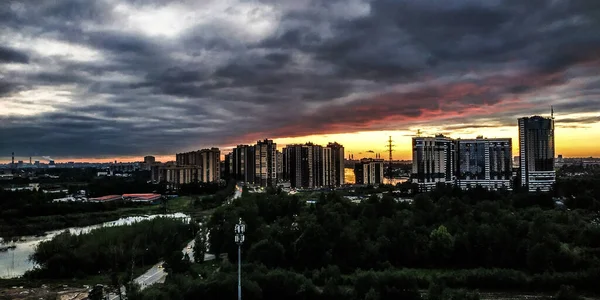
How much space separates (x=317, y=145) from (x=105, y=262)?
36010 mm

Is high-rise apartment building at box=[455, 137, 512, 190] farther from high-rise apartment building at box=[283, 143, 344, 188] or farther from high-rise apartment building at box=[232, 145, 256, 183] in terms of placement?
high-rise apartment building at box=[232, 145, 256, 183]

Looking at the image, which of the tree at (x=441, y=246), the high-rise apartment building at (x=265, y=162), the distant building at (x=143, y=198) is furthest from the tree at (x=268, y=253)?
the high-rise apartment building at (x=265, y=162)

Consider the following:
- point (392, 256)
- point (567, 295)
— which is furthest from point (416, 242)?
point (567, 295)

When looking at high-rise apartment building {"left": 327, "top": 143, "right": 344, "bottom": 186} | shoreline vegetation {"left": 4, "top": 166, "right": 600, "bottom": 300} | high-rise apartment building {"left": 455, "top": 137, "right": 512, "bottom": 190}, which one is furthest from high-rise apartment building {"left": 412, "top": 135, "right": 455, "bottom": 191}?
shoreline vegetation {"left": 4, "top": 166, "right": 600, "bottom": 300}

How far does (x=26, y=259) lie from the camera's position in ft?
65.4

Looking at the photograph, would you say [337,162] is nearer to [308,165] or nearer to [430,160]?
[308,165]

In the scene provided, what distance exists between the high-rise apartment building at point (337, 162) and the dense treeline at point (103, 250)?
35.3 m

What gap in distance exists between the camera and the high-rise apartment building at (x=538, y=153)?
127ft

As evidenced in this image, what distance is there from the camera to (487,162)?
41.1 m

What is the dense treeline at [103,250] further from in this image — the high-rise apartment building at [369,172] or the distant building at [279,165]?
the high-rise apartment building at [369,172]

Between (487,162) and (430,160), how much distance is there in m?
5.28

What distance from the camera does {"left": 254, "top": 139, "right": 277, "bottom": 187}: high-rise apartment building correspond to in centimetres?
5084

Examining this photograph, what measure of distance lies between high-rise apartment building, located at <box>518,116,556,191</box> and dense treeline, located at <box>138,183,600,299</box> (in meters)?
18.0

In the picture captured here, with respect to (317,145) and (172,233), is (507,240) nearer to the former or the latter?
(172,233)
